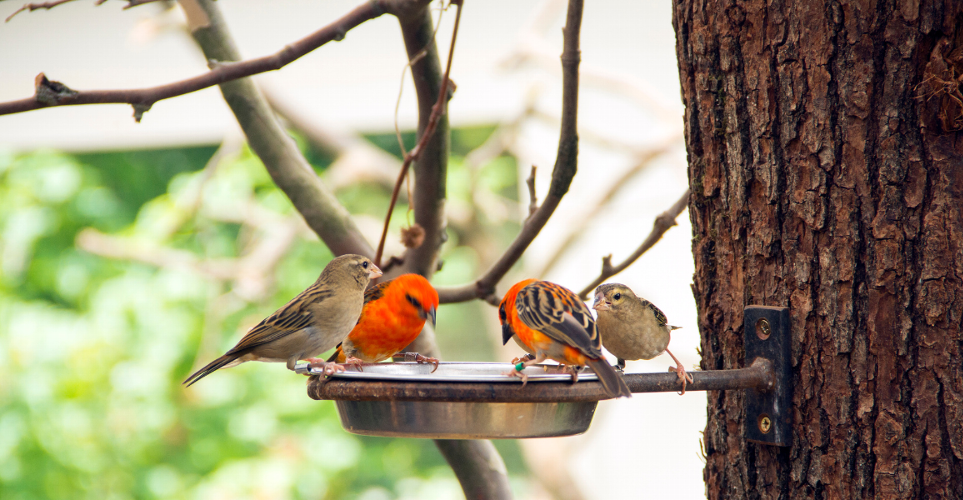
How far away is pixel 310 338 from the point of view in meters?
1.89

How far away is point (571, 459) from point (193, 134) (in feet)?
13.5

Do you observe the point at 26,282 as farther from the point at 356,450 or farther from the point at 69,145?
the point at 356,450

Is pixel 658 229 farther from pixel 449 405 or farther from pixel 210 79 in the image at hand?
pixel 210 79

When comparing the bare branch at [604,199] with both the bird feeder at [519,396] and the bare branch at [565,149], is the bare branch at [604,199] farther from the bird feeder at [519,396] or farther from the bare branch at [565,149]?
the bird feeder at [519,396]

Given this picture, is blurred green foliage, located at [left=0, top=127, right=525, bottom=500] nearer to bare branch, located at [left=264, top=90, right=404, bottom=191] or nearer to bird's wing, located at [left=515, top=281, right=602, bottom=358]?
bare branch, located at [left=264, top=90, right=404, bottom=191]

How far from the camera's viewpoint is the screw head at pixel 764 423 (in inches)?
57.2

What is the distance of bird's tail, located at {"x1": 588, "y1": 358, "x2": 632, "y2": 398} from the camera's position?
1.22 m

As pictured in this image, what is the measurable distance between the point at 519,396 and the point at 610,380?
0.16 m

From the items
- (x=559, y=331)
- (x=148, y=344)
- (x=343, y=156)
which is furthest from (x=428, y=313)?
(x=148, y=344)

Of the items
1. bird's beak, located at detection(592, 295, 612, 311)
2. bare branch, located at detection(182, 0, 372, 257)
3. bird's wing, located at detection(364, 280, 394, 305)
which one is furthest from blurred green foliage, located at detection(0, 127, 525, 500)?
bird's beak, located at detection(592, 295, 612, 311)

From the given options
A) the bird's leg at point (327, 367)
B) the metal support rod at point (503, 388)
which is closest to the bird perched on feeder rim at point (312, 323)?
the bird's leg at point (327, 367)

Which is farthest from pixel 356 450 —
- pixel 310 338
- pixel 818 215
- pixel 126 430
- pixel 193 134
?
pixel 818 215

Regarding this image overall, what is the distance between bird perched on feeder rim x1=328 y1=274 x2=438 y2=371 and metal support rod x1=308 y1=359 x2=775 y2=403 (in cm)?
55

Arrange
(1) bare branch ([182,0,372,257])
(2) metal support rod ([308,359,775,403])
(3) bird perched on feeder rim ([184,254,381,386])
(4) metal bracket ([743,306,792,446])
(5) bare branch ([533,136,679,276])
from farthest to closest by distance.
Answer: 1. (5) bare branch ([533,136,679,276])
2. (1) bare branch ([182,0,372,257])
3. (3) bird perched on feeder rim ([184,254,381,386])
4. (4) metal bracket ([743,306,792,446])
5. (2) metal support rod ([308,359,775,403])
